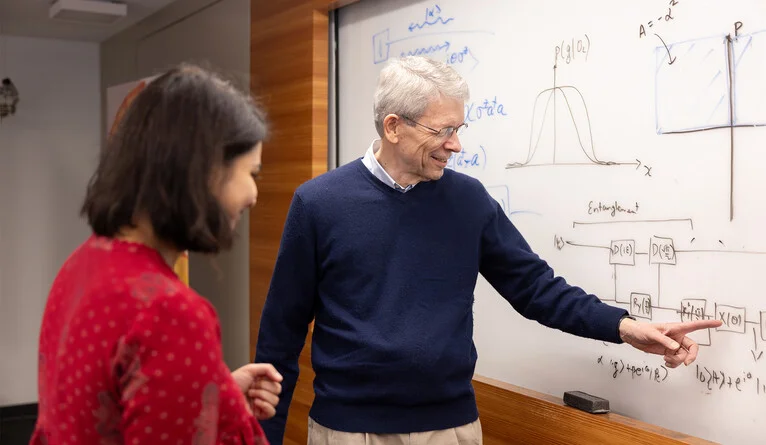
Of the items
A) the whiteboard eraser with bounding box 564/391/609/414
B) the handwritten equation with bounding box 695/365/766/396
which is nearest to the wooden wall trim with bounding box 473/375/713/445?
the whiteboard eraser with bounding box 564/391/609/414

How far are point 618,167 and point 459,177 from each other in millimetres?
361

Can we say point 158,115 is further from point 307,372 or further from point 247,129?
point 307,372

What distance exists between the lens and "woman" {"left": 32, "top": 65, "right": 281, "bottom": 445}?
36.0 inches

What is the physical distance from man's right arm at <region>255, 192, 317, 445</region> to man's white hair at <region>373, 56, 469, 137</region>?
0.97 feet

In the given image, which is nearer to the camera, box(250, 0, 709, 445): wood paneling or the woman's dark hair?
the woman's dark hair

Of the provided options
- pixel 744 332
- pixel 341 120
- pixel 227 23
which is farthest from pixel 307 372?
pixel 227 23

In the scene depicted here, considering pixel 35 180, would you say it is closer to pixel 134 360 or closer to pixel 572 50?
pixel 572 50

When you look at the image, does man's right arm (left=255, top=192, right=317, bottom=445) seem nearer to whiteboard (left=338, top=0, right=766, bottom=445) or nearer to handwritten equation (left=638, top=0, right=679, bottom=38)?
whiteboard (left=338, top=0, right=766, bottom=445)

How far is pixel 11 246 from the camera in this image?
529cm

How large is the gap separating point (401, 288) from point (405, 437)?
0.31 meters

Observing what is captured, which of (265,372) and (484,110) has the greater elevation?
(484,110)

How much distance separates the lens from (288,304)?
179cm

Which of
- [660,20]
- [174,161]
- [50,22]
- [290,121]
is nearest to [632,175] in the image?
[660,20]

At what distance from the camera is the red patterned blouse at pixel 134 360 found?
909 millimetres
